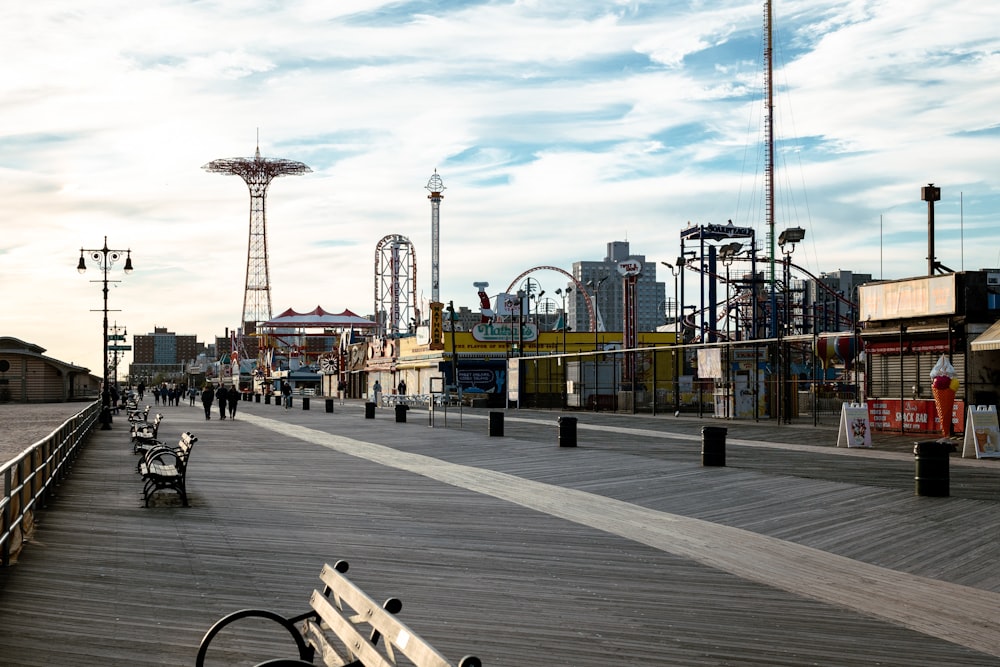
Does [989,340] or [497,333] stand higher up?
[497,333]

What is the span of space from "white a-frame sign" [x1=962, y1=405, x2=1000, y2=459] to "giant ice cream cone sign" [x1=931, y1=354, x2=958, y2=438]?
293 cm

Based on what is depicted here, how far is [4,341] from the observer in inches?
3735

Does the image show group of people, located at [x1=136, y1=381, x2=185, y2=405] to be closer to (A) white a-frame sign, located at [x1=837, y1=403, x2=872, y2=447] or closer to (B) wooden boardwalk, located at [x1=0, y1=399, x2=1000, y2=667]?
(A) white a-frame sign, located at [x1=837, y1=403, x2=872, y2=447]

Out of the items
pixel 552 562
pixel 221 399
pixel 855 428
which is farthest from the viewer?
pixel 221 399

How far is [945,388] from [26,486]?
22.0 metres

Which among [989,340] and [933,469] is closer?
[933,469]

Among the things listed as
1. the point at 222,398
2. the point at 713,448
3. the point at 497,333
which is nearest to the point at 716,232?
the point at 497,333

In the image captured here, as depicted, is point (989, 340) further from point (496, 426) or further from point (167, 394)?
point (167, 394)

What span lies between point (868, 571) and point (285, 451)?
1820 centimetres

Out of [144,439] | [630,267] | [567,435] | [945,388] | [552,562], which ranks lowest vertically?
[552,562]

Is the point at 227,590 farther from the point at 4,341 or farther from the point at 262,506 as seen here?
the point at 4,341

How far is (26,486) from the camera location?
1129cm

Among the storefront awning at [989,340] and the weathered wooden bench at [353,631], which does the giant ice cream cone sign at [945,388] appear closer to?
the storefront awning at [989,340]

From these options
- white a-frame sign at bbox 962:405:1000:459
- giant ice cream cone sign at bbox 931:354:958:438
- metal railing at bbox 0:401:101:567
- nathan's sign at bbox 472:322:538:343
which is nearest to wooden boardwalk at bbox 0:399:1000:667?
metal railing at bbox 0:401:101:567
